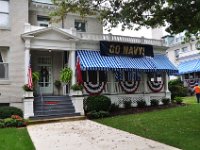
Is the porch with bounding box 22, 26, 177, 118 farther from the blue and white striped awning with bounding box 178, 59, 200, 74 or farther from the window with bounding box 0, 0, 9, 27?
the blue and white striped awning with bounding box 178, 59, 200, 74

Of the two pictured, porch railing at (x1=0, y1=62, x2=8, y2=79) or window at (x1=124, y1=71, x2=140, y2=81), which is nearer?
porch railing at (x1=0, y1=62, x2=8, y2=79)

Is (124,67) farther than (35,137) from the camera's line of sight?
Yes

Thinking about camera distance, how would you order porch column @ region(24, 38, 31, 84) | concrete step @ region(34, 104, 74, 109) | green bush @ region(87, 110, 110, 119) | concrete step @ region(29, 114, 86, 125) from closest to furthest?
concrete step @ region(29, 114, 86, 125) → green bush @ region(87, 110, 110, 119) → concrete step @ region(34, 104, 74, 109) → porch column @ region(24, 38, 31, 84)

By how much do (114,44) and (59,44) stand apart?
483 cm

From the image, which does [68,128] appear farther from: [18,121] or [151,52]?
[151,52]

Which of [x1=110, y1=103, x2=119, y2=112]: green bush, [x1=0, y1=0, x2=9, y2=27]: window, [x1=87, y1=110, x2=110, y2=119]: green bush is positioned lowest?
[x1=87, y1=110, x2=110, y2=119]: green bush

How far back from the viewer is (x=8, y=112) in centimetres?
1911

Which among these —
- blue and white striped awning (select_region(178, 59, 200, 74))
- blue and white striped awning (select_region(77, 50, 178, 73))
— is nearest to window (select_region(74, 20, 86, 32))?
blue and white striped awning (select_region(77, 50, 178, 73))

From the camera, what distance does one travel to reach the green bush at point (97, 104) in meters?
21.1

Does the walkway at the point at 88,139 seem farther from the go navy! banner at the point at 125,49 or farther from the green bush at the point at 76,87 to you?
the go navy! banner at the point at 125,49

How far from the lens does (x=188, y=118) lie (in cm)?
1761

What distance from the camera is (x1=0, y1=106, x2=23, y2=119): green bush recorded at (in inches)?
741

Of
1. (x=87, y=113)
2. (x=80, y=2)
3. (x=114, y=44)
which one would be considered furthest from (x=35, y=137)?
(x=114, y=44)

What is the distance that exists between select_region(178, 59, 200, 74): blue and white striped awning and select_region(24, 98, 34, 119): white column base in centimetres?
2650
